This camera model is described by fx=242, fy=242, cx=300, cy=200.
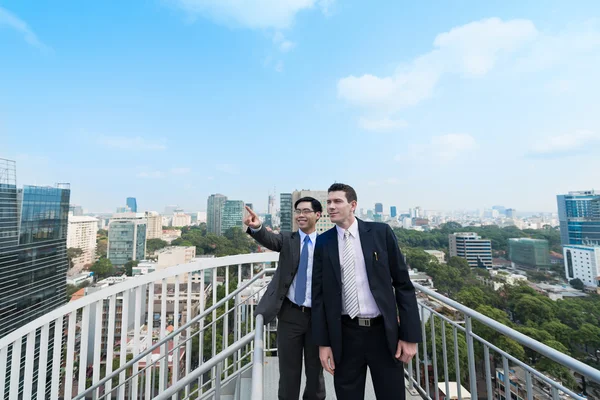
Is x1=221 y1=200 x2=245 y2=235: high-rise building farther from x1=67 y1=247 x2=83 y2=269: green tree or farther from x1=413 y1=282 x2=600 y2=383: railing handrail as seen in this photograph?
x1=413 y1=282 x2=600 y2=383: railing handrail

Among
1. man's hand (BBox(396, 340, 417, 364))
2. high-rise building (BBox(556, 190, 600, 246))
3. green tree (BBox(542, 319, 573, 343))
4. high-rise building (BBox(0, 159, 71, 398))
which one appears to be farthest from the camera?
high-rise building (BBox(556, 190, 600, 246))

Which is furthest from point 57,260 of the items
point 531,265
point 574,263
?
point 531,265

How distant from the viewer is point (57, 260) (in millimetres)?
10586

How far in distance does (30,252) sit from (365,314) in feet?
51.4

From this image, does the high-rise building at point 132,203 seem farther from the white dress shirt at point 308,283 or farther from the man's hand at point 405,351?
the man's hand at point 405,351

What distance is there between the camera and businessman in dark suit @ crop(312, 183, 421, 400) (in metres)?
1.23

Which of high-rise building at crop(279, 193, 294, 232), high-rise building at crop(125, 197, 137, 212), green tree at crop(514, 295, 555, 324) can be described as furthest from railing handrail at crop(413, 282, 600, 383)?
high-rise building at crop(125, 197, 137, 212)

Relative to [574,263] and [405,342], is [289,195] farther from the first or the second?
[405,342]

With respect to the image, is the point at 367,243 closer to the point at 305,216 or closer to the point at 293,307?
the point at 305,216

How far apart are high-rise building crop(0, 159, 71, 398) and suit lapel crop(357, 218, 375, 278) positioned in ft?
41.0

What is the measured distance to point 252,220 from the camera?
5.74 ft

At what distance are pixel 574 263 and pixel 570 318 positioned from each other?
1708cm

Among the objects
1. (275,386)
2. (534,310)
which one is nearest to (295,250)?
(275,386)

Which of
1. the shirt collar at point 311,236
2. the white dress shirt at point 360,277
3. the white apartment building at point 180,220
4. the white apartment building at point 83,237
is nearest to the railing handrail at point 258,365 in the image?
the white dress shirt at point 360,277
